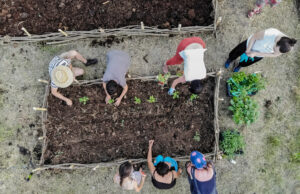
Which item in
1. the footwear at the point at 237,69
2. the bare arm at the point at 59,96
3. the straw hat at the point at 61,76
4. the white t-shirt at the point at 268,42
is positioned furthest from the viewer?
the footwear at the point at 237,69

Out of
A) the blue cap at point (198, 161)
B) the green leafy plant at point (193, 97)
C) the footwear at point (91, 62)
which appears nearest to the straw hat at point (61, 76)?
the footwear at point (91, 62)

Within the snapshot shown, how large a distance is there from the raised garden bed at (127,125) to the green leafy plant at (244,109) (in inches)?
18.1

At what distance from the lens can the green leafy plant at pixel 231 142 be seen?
4397 mm

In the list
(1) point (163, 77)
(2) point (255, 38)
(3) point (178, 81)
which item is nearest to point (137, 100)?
(1) point (163, 77)

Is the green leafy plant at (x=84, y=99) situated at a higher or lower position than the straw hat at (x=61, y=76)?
lower

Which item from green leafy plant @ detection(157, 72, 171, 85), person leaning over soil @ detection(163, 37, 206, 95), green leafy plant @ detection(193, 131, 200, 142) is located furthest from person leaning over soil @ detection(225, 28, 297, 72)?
green leafy plant @ detection(193, 131, 200, 142)

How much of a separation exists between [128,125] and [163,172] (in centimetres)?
134

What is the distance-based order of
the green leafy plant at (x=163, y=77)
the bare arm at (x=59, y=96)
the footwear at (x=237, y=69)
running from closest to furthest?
the bare arm at (x=59, y=96) < the green leafy plant at (x=163, y=77) < the footwear at (x=237, y=69)

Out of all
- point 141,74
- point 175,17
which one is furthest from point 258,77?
point 141,74

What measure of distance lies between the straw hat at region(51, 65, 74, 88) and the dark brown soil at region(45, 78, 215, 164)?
75 centimetres

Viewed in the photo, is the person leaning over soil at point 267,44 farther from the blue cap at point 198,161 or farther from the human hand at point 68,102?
the human hand at point 68,102

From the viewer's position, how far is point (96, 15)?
4734mm

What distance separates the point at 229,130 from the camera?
4637 millimetres

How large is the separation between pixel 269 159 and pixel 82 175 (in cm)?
429
